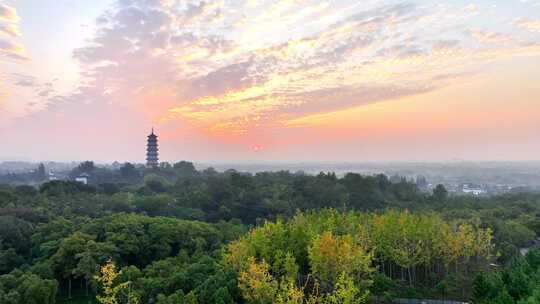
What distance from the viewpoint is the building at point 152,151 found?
98.5m

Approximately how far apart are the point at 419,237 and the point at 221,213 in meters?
23.0

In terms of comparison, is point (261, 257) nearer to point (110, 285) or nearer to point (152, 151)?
point (110, 285)

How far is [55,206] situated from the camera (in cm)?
3544

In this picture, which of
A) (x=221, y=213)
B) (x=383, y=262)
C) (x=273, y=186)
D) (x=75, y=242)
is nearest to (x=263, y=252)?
(x=383, y=262)

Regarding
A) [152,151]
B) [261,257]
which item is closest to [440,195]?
[261,257]

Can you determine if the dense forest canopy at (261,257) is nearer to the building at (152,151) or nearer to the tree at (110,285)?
the tree at (110,285)

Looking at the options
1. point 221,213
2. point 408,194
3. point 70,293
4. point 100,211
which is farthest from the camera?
point 408,194

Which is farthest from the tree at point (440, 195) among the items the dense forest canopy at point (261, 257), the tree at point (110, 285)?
the tree at point (110, 285)

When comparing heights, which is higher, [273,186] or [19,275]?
[273,186]

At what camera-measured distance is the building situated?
98500 millimetres

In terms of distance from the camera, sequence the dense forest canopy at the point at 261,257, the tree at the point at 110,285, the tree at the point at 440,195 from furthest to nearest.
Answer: the tree at the point at 440,195 → the dense forest canopy at the point at 261,257 → the tree at the point at 110,285

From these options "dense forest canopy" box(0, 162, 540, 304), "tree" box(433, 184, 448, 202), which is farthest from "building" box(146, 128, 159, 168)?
"tree" box(433, 184, 448, 202)

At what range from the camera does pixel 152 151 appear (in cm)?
9950

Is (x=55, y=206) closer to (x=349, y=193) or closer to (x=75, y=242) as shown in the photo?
(x=75, y=242)
